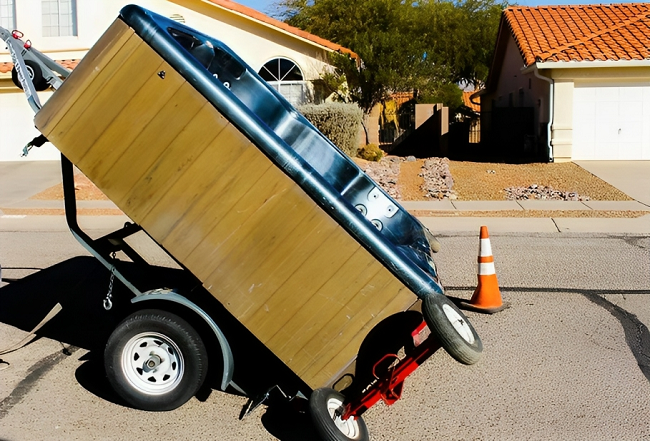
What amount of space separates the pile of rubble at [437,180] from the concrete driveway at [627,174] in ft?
12.3

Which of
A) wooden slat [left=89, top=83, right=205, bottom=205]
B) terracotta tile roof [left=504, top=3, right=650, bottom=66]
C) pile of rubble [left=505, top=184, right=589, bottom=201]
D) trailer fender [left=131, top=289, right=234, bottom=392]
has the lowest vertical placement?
pile of rubble [left=505, top=184, right=589, bottom=201]

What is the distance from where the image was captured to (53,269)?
9000 mm

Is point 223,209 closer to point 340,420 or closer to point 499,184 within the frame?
point 340,420

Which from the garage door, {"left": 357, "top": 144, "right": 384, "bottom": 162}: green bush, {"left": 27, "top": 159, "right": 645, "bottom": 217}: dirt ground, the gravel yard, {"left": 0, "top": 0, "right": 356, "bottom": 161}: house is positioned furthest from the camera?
{"left": 0, "top": 0, "right": 356, "bottom": 161}: house

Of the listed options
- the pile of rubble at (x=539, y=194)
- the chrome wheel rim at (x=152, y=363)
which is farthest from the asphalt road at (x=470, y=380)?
the pile of rubble at (x=539, y=194)

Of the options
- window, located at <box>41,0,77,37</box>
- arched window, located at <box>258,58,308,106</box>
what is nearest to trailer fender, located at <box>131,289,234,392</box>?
arched window, located at <box>258,58,308,106</box>

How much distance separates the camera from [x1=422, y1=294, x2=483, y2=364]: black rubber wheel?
4.16 metres

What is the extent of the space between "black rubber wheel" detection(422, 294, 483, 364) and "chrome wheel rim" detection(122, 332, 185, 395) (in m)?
1.83

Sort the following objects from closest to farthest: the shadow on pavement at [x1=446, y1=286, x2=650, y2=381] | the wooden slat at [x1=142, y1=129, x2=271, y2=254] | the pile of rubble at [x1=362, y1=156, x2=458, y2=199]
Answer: the wooden slat at [x1=142, y1=129, x2=271, y2=254] → the shadow on pavement at [x1=446, y1=286, x2=650, y2=381] → the pile of rubble at [x1=362, y1=156, x2=458, y2=199]

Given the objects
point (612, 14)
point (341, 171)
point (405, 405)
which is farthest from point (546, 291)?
point (612, 14)

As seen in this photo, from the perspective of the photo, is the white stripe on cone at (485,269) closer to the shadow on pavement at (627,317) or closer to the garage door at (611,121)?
the shadow on pavement at (627,317)

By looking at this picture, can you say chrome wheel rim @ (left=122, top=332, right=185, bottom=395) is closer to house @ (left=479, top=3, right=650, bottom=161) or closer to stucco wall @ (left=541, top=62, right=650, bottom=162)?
house @ (left=479, top=3, right=650, bottom=161)

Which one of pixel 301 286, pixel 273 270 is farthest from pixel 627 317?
pixel 273 270

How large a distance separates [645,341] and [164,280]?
4.37 metres
